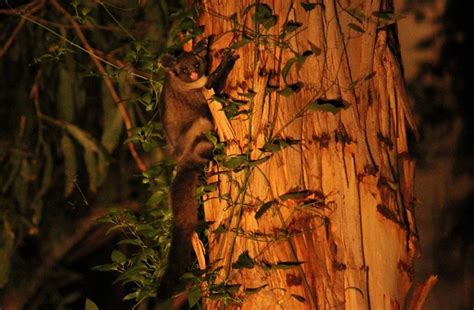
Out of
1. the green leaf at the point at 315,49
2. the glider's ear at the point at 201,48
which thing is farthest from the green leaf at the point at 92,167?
the green leaf at the point at 315,49

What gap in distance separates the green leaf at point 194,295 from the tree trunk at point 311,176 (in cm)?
3

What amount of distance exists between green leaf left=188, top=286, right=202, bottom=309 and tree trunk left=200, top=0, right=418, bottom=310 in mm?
34

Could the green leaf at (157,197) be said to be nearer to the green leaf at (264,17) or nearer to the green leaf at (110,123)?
the green leaf at (264,17)

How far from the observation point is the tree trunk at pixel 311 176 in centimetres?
187

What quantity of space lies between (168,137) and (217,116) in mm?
464

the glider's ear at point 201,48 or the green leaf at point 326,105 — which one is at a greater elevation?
the glider's ear at point 201,48

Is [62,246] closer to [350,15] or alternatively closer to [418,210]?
[418,210]

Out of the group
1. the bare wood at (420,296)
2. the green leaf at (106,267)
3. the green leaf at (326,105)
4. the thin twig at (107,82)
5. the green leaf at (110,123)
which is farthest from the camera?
the green leaf at (110,123)

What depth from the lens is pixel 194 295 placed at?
188 centimetres

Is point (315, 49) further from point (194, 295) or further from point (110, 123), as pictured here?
point (110, 123)

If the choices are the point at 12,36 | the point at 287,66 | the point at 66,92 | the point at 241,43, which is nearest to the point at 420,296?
the point at 287,66

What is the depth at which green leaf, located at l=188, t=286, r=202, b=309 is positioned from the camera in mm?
1868

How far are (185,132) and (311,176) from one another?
0.69m

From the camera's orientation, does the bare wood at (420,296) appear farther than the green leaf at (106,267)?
No
